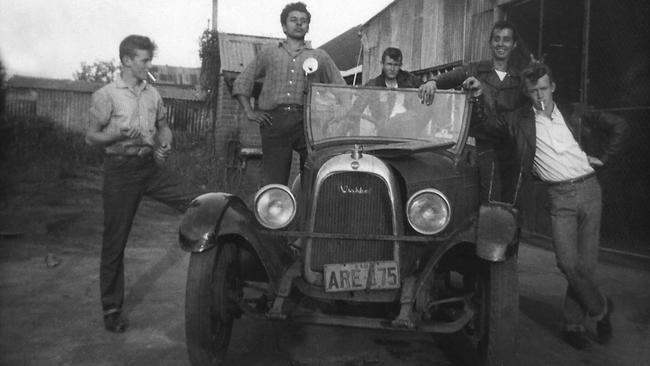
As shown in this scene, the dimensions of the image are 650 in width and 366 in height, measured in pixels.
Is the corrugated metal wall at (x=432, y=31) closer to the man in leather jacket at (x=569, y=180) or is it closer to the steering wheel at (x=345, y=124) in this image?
the man in leather jacket at (x=569, y=180)

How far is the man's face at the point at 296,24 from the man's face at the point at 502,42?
1.58 m

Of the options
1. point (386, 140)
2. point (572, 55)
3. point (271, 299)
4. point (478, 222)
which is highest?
point (572, 55)

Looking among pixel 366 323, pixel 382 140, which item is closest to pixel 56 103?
pixel 382 140

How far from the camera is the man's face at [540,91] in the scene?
377 cm

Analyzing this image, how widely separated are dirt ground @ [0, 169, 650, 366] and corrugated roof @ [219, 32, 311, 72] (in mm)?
8863

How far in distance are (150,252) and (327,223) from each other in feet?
12.7

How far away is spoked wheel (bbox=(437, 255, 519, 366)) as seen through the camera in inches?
119

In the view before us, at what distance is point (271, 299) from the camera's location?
322 centimetres

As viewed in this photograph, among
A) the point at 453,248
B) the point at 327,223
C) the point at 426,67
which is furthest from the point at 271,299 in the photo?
the point at 426,67

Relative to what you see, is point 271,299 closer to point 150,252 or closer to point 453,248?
point 453,248

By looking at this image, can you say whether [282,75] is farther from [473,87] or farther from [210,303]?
[210,303]

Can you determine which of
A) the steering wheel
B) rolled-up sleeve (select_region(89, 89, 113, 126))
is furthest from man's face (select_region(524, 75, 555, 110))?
rolled-up sleeve (select_region(89, 89, 113, 126))

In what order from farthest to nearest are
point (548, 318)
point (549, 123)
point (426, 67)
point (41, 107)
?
point (41, 107) → point (426, 67) → point (548, 318) → point (549, 123)

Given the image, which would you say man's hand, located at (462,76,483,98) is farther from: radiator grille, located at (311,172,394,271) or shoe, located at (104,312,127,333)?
shoe, located at (104,312,127,333)
